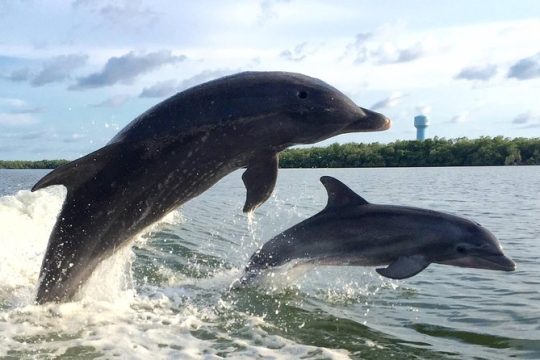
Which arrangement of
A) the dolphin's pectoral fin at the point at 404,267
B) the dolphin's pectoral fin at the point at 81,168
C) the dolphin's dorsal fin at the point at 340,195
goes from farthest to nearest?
the dolphin's dorsal fin at the point at 340,195 → the dolphin's pectoral fin at the point at 404,267 → the dolphin's pectoral fin at the point at 81,168

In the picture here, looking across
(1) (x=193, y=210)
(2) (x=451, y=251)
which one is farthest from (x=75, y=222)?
(1) (x=193, y=210)

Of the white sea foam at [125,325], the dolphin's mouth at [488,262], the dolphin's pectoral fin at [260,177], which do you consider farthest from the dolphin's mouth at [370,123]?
the dolphin's mouth at [488,262]

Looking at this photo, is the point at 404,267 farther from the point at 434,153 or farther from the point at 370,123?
the point at 434,153

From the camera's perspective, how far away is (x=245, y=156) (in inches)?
292

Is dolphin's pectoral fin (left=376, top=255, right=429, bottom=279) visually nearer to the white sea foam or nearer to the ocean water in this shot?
the ocean water

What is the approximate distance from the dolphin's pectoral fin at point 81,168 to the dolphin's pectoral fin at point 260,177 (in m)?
1.52

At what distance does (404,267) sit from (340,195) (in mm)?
1448

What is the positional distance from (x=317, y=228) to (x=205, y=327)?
2.46 m

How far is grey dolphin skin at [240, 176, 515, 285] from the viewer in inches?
379

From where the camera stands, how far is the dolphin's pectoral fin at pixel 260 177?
7.36 metres

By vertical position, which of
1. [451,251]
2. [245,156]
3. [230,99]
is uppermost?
[230,99]

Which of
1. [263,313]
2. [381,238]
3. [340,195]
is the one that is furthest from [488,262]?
[263,313]

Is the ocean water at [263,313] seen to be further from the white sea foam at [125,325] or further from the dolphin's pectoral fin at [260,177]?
the dolphin's pectoral fin at [260,177]

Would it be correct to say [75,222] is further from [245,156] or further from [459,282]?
[459,282]
